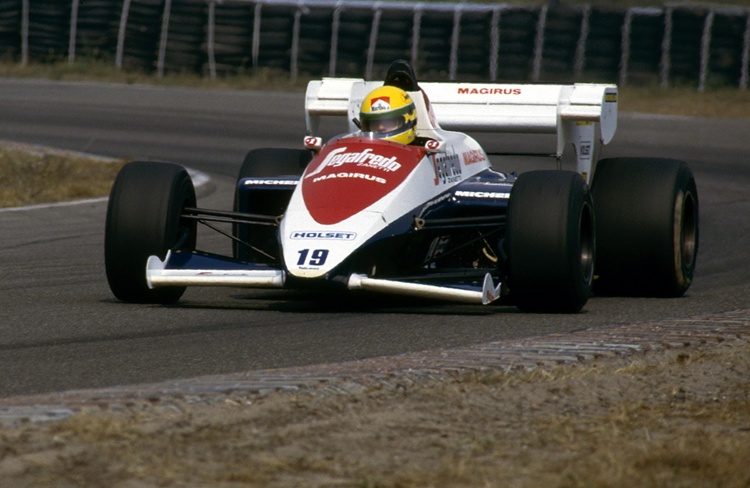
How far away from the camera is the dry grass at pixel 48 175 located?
1403 cm

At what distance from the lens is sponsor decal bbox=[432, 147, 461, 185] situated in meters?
8.80

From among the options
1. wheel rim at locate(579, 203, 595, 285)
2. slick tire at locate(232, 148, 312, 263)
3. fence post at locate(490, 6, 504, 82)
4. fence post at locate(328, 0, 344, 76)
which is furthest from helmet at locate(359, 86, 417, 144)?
fence post at locate(328, 0, 344, 76)

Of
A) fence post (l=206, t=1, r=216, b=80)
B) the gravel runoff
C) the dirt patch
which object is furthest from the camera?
fence post (l=206, t=1, r=216, b=80)

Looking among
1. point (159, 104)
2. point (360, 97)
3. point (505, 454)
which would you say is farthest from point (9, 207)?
point (159, 104)

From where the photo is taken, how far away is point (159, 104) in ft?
82.9

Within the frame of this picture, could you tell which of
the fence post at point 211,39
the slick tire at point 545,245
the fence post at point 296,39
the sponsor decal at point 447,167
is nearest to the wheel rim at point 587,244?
the slick tire at point 545,245

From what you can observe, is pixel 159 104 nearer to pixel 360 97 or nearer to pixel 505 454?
pixel 360 97

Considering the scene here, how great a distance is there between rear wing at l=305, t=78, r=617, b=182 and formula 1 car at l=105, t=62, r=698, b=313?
17mm

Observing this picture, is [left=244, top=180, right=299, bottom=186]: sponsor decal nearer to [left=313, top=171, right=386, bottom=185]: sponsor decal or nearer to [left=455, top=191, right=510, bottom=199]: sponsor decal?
[left=313, top=171, right=386, bottom=185]: sponsor decal

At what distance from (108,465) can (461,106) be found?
22.3ft

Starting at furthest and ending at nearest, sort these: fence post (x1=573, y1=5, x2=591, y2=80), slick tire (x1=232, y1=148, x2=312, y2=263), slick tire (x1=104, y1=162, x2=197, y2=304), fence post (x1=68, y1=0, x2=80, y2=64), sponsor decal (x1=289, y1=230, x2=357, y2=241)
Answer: fence post (x1=68, y1=0, x2=80, y2=64) → fence post (x1=573, y1=5, x2=591, y2=80) → slick tire (x1=232, y1=148, x2=312, y2=263) → slick tire (x1=104, y1=162, x2=197, y2=304) → sponsor decal (x1=289, y1=230, x2=357, y2=241)

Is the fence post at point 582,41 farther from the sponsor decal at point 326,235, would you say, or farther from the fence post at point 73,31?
the sponsor decal at point 326,235

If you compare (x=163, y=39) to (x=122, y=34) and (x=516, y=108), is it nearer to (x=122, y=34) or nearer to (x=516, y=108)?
(x=122, y=34)

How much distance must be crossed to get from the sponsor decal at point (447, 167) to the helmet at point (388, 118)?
25 cm
